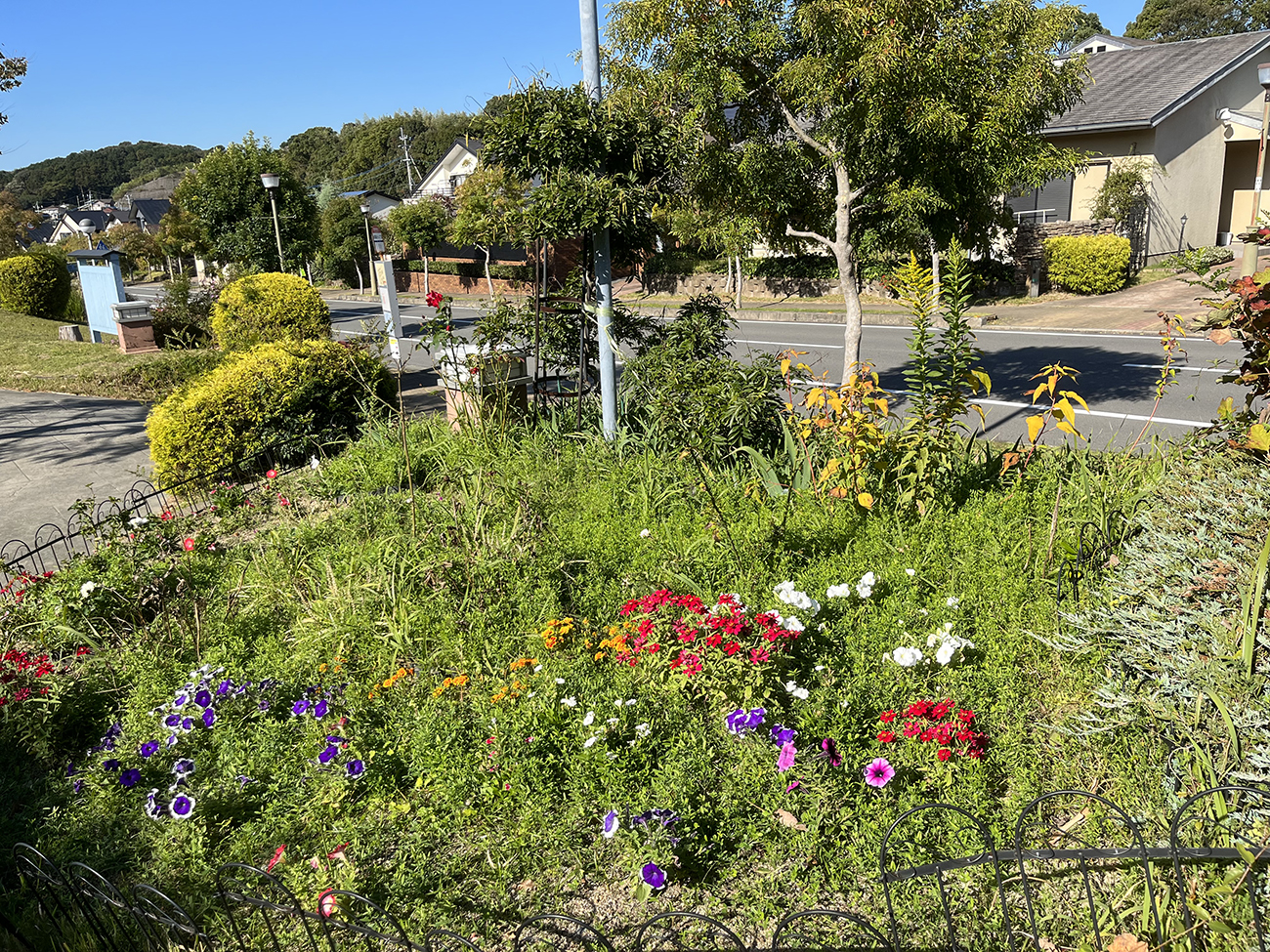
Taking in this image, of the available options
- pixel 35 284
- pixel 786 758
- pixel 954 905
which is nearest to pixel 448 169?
pixel 35 284

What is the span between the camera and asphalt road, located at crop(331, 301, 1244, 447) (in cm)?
833

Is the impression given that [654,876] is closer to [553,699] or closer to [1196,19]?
[553,699]

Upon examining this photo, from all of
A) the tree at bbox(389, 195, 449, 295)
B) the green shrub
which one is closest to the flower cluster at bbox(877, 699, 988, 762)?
the green shrub

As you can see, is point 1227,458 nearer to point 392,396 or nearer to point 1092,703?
point 1092,703

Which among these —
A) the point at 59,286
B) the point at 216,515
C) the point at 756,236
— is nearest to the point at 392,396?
the point at 216,515

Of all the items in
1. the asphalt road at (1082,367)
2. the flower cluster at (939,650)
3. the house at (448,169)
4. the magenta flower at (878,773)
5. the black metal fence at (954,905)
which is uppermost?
the house at (448,169)

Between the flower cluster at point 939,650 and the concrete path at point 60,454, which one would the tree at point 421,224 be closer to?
the concrete path at point 60,454

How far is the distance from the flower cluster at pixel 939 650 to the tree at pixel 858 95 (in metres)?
3.16

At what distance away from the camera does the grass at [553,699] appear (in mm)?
2922

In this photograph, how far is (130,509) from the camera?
5.90 metres

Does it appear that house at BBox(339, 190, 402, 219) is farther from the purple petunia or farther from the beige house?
the purple petunia

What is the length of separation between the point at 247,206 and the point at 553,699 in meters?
19.0

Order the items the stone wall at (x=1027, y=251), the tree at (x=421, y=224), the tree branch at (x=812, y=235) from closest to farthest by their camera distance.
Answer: the tree branch at (x=812, y=235) → the stone wall at (x=1027, y=251) → the tree at (x=421, y=224)

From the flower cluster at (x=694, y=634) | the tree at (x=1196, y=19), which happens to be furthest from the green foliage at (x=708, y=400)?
the tree at (x=1196, y=19)
